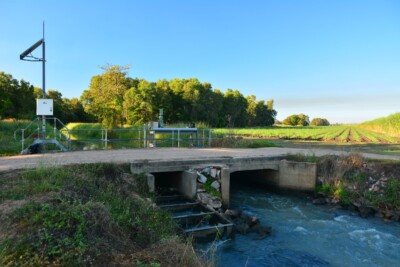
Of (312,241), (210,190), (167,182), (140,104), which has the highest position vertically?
(140,104)

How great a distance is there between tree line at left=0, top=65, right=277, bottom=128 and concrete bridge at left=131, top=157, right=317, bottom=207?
18259mm

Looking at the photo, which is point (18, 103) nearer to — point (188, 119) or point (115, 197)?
point (188, 119)

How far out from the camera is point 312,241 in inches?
333

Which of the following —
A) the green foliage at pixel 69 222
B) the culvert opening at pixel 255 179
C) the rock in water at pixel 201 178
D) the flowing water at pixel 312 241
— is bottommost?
the flowing water at pixel 312 241

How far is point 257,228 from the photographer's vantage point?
9109mm

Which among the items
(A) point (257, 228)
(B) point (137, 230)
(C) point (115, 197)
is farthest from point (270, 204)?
(B) point (137, 230)

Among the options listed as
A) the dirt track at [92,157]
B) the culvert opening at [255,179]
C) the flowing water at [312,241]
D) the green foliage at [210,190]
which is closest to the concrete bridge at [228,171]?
the culvert opening at [255,179]

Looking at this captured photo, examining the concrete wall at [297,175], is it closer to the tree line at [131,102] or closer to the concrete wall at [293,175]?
the concrete wall at [293,175]

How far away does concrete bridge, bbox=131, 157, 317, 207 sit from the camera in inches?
429

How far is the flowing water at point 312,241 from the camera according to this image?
24.0ft

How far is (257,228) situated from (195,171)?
325 cm

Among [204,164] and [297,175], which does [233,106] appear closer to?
[297,175]

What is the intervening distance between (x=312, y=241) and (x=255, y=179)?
753cm

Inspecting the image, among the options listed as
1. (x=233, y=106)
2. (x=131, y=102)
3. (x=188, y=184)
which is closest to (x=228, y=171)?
(x=188, y=184)
